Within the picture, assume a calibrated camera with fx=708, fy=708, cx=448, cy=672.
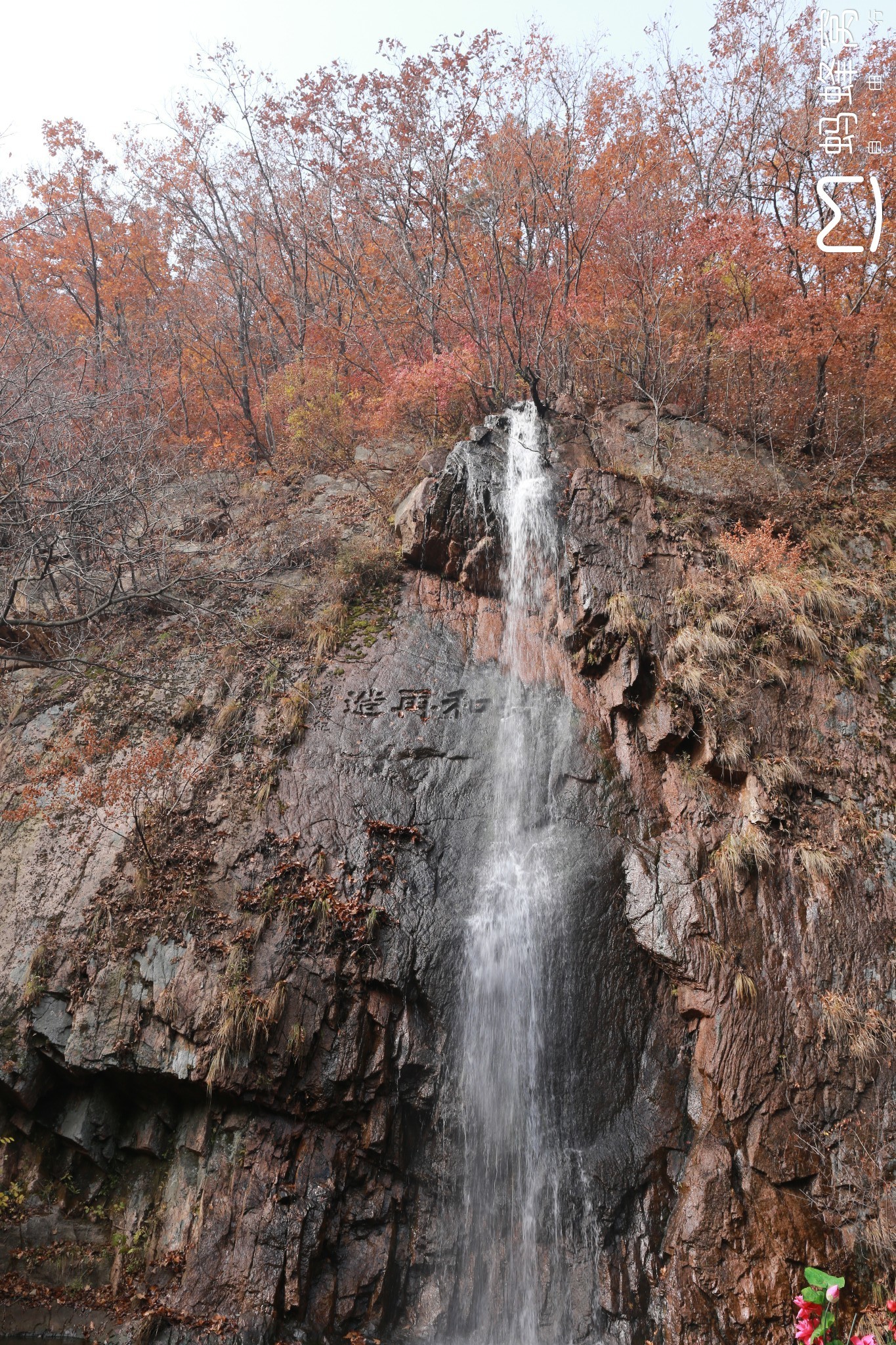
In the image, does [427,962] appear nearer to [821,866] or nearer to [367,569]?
[821,866]

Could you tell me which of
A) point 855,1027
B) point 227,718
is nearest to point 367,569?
point 227,718

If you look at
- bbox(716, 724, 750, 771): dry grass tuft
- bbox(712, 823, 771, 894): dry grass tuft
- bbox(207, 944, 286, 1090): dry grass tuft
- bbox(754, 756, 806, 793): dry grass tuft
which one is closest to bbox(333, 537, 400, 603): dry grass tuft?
bbox(716, 724, 750, 771): dry grass tuft

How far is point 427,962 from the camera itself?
693cm

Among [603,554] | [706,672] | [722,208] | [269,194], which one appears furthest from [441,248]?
[706,672]

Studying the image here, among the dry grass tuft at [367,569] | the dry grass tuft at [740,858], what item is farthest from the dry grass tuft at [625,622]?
the dry grass tuft at [367,569]

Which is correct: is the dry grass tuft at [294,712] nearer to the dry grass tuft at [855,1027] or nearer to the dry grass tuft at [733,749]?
the dry grass tuft at [733,749]

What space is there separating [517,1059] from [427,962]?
3.88ft

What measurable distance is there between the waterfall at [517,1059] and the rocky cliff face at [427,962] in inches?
6.7

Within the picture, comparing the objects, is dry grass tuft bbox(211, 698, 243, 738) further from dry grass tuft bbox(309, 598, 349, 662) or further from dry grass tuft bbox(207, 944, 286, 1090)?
dry grass tuft bbox(207, 944, 286, 1090)

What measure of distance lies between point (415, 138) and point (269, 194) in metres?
4.43

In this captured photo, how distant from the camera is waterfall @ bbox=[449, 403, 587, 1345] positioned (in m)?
5.79

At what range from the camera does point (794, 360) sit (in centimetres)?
1179

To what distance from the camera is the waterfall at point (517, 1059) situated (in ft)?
19.0

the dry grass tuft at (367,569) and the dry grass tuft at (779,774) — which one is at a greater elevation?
the dry grass tuft at (367,569)
